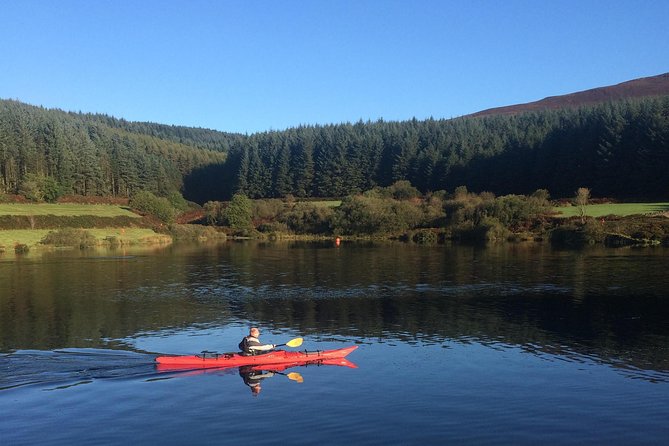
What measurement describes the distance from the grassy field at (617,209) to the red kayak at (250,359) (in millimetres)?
92501

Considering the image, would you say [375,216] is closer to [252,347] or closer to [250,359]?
[252,347]

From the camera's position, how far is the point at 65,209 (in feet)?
419

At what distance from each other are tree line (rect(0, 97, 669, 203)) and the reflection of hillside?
7076cm

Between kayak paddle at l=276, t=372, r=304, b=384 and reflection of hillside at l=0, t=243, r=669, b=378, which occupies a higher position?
reflection of hillside at l=0, t=243, r=669, b=378

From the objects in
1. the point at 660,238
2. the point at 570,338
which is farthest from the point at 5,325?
the point at 660,238

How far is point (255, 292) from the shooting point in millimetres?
49906

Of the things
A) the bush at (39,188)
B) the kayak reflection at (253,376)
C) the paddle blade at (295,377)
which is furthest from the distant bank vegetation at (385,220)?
the kayak reflection at (253,376)

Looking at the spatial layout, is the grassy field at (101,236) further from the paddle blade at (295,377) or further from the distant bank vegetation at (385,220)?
the paddle blade at (295,377)

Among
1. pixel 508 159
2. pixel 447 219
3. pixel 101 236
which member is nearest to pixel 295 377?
pixel 101 236

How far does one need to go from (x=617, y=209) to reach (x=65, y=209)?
4363 inches

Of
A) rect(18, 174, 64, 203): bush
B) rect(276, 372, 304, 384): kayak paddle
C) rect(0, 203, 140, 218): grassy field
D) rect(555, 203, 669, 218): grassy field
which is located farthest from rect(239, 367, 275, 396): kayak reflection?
rect(18, 174, 64, 203): bush

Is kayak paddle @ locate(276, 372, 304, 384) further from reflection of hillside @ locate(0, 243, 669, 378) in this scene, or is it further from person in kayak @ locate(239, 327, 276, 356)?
reflection of hillside @ locate(0, 243, 669, 378)

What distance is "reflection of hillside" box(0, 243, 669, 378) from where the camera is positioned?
32.4 meters

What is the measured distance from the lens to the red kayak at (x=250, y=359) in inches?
1033
